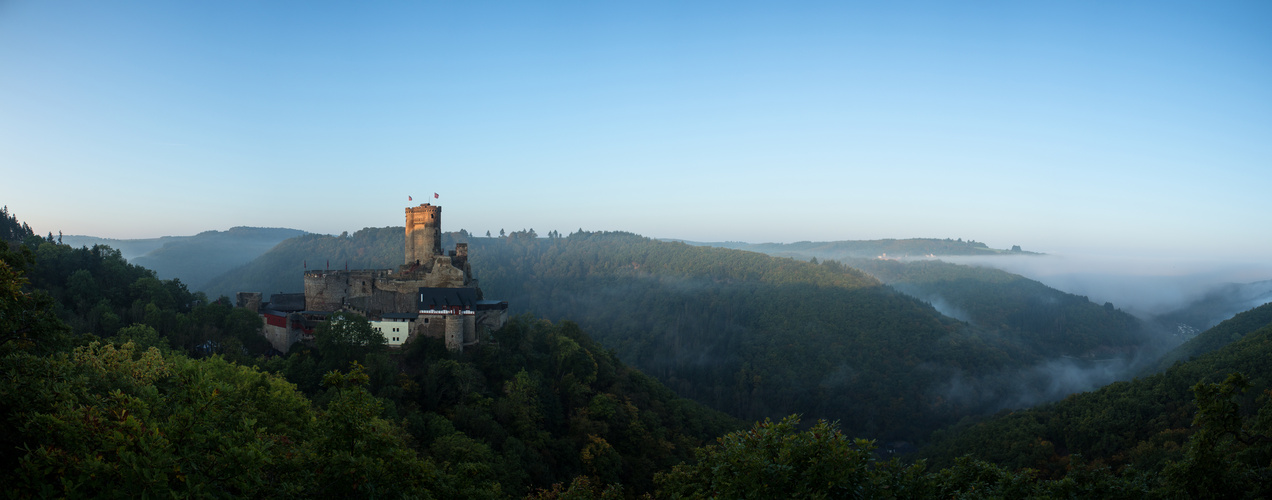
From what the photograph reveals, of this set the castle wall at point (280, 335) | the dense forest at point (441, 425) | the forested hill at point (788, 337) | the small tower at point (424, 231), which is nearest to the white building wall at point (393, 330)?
the dense forest at point (441, 425)

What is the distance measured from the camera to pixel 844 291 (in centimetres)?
15600

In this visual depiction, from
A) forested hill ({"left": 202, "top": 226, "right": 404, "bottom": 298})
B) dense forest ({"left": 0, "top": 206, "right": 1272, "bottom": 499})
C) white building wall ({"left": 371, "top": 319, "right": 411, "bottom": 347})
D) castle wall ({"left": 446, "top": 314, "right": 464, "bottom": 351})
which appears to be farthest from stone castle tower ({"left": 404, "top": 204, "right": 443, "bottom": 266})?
forested hill ({"left": 202, "top": 226, "right": 404, "bottom": 298})

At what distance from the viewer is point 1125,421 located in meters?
50.7

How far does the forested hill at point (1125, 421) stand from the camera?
4566 centimetres

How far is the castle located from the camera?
4453 cm

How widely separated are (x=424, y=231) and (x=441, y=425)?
23.3 metres

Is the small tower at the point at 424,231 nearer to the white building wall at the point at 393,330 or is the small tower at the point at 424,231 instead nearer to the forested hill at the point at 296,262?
the white building wall at the point at 393,330

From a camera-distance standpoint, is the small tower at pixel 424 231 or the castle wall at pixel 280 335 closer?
the castle wall at pixel 280 335

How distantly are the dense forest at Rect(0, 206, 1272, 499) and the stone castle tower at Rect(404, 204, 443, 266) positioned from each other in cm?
1139

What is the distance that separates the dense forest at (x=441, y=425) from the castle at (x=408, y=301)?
2324 millimetres

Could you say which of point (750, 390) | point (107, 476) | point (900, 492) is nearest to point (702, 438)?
point (900, 492)

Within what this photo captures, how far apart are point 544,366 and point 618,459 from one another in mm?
11134

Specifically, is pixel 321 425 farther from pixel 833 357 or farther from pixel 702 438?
pixel 833 357

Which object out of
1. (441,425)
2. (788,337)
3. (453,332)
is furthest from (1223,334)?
(441,425)
